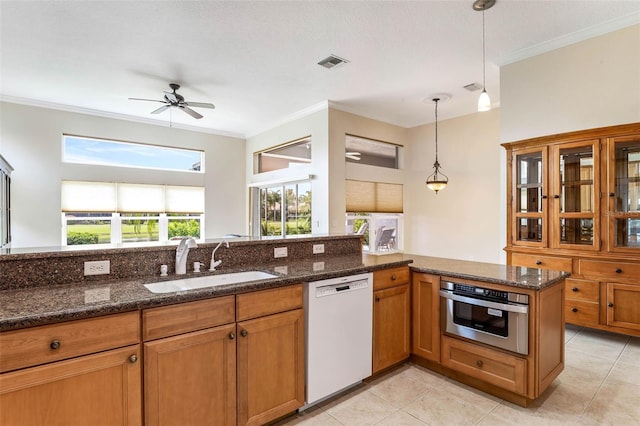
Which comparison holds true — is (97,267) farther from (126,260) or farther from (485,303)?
(485,303)

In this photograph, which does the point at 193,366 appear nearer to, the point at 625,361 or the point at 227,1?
the point at 227,1

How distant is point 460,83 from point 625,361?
12.0 ft

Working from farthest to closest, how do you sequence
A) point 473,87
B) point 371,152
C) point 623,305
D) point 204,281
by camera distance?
point 371,152, point 473,87, point 623,305, point 204,281

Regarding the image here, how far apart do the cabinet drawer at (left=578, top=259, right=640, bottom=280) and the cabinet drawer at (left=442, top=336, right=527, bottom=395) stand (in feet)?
5.81

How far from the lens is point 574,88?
11.0ft

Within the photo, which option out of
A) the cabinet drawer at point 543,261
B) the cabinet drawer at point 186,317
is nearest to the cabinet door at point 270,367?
the cabinet drawer at point 186,317

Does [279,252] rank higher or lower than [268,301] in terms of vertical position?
higher

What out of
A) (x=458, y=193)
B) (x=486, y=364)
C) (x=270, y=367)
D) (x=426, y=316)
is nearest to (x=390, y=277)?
(x=426, y=316)

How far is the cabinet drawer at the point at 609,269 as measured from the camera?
2.97m

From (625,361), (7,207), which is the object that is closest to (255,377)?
(625,361)

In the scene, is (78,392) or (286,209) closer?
(78,392)

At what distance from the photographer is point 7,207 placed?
4.82m

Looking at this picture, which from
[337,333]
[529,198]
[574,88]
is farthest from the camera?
[529,198]

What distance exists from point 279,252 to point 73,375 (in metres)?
1.54
